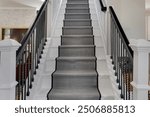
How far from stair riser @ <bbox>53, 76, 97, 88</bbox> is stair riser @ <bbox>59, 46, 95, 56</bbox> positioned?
0.67 meters

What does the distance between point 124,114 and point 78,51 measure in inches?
73.9

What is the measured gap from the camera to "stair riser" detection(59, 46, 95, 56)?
11.2 feet

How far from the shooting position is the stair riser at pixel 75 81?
2.82 metres

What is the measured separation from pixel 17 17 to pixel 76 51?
4.52m

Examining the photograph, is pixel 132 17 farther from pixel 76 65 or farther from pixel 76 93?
pixel 76 93

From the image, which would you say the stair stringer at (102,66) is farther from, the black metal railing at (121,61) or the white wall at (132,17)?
the white wall at (132,17)

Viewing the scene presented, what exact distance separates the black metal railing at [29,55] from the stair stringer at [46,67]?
2.8 inches

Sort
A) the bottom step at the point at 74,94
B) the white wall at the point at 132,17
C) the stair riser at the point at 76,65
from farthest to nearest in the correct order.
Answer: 1. the white wall at the point at 132,17
2. the stair riser at the point at 76,65
3. the bottom step at the point at 74,94

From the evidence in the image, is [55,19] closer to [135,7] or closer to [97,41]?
[97,41]

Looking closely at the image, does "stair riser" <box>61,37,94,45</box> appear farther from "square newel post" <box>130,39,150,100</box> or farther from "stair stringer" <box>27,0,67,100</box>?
"square newel post" <box>130,39,150,100</box>

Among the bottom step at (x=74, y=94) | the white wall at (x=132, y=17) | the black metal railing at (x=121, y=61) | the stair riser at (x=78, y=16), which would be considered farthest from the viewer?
the stair riser at (x=78, y=16)

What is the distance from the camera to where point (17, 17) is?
23.5 ft

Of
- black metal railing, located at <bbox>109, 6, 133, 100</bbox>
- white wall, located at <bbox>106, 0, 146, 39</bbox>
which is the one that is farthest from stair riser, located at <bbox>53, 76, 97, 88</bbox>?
white wall, located at <bbox>106, 0, 146, 39</bbox>

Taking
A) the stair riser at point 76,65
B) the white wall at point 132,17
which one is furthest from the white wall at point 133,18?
the stair riser at point 76,65
